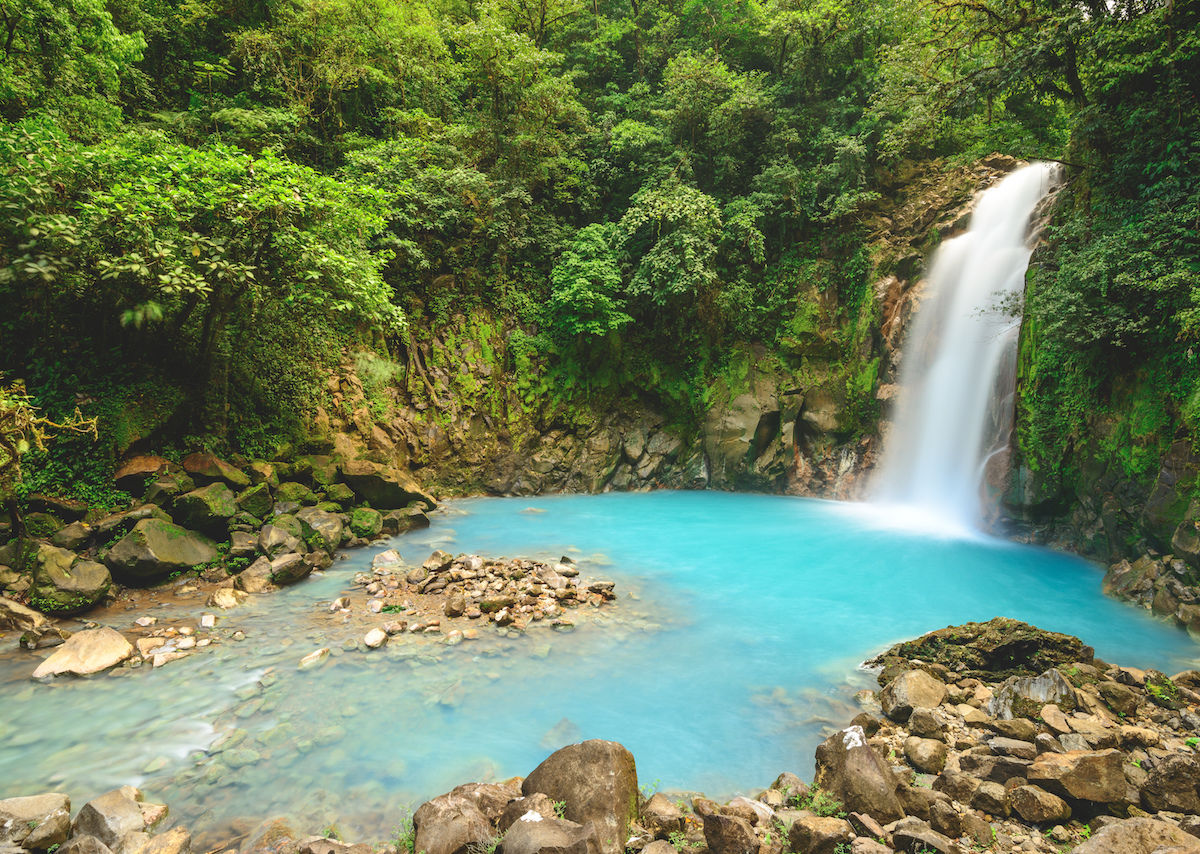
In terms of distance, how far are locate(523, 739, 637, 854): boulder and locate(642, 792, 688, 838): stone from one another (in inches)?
3.5

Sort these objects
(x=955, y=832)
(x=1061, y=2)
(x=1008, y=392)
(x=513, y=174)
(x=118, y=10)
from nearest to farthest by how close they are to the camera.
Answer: (x=955, y=832) → (x=1061, y=2) → (x=1008, y=392) → (x=118, y=10) → (x=513, y=174)

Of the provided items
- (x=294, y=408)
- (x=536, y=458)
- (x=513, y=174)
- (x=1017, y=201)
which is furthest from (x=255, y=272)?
(x=1017, y=201)

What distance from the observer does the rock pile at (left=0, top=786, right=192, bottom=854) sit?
279cm

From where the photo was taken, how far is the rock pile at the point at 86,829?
2.79m

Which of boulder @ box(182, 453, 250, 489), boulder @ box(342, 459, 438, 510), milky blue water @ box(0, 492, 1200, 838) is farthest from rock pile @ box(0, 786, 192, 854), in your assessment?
boulder @ box(342, 459, 438, 510)

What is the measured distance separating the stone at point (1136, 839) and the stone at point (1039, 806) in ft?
1.47

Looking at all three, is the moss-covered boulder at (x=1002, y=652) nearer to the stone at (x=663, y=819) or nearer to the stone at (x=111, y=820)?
the stone at (x=663, y=819)

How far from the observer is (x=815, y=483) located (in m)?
15.4

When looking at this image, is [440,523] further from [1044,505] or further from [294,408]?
[1044,505]

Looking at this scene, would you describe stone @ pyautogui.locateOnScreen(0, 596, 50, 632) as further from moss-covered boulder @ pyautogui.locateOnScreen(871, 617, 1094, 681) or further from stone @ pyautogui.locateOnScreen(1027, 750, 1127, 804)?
moss-covered boulder @ pyautogui.locateOnScreen(871, 617, 1094, 681)

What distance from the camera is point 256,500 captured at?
8.05 meters

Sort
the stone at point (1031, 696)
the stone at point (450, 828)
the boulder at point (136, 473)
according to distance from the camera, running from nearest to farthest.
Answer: the stone at point (450, 828)
the stone at point (1031, 696)
the boulder at point (136, 473)

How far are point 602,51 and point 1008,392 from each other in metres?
17.7

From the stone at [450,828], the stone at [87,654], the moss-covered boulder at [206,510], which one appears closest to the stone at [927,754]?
the stone at [450,828]
